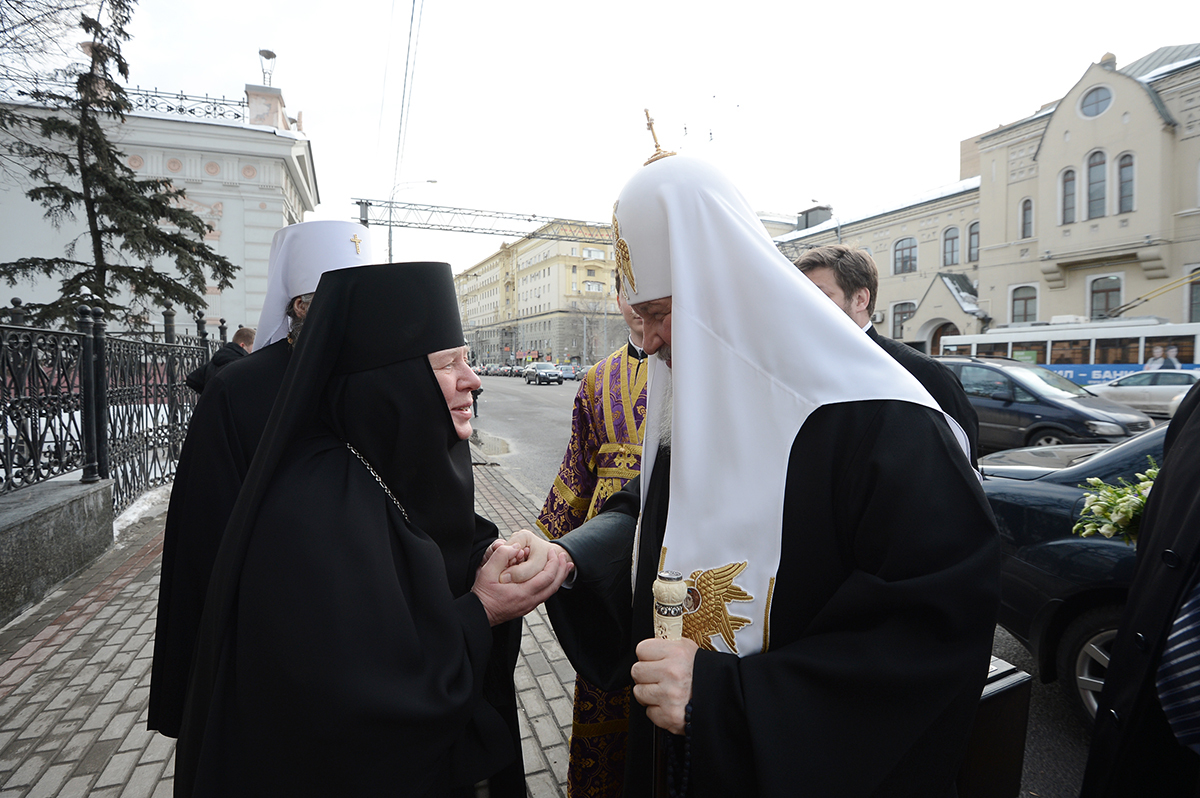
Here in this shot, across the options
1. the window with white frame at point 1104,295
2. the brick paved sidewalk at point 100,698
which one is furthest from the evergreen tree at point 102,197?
the window with white frame at point 1104,295

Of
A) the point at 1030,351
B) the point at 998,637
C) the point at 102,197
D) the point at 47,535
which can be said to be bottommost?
the point at 998,637

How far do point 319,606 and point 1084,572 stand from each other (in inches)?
134

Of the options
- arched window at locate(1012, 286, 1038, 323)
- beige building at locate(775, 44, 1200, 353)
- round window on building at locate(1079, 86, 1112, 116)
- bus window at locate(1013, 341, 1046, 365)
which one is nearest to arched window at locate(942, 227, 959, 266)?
beige building at locate(775, 44, 1200, 353)

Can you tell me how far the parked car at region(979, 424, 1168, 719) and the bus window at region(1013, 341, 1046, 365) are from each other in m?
18.4

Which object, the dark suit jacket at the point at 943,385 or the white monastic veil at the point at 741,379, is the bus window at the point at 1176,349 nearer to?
the dark suit jacket at the point at 943,385

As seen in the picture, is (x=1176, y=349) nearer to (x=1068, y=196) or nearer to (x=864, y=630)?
(x=1068, y=196)

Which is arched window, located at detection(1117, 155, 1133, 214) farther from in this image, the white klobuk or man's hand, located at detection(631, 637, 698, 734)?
man's hand, located at detection(631, 637, 698, 734)

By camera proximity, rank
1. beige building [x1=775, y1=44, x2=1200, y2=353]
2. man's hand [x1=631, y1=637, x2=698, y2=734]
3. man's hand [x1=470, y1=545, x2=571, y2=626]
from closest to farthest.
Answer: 1. man's hand [x1=631, y1=637, x2=698, y2=734]
2. man's hand [x1=470, y1=545, x2=571, y2=626]
3. beige building [x1=775, y1=44, x2=1200, y2=353]

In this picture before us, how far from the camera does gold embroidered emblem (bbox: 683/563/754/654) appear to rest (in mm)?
1289

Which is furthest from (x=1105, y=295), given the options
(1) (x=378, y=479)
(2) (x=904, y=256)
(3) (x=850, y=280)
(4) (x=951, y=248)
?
(1) (x=378, y=479)

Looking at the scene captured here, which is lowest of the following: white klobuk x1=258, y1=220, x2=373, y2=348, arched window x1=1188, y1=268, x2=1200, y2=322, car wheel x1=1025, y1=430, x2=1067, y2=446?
car wheel x1=1025, y1=430, x2=1067, y2=446

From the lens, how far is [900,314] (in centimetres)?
3391

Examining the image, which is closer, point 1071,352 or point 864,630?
point 864,630

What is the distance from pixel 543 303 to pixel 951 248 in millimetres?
57519
